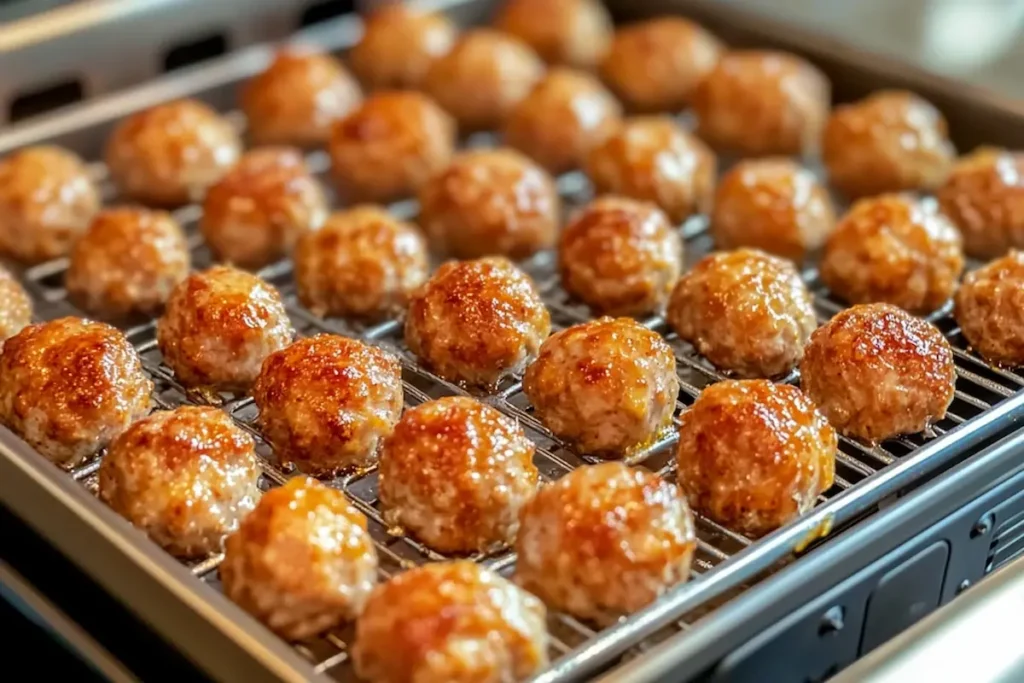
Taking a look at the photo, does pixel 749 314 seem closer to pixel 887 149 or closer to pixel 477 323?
pixel 477 323

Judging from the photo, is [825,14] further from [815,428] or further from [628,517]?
[628,517]

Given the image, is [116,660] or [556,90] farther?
[556,90]

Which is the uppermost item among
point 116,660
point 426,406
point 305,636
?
point 426,406

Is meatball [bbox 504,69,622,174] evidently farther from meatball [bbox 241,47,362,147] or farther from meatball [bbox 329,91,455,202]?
meatball [bbox 241,47,362,147]

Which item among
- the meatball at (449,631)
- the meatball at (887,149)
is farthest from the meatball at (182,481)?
the meatball at (887,149)

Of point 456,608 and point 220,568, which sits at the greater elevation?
point 456,608

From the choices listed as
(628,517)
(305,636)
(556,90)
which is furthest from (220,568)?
(556,90)

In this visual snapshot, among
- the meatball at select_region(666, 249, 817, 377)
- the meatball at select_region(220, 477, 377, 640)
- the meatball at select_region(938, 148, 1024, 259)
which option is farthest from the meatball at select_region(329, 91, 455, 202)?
the meatball at select_region(220, 477, 377, 640)
